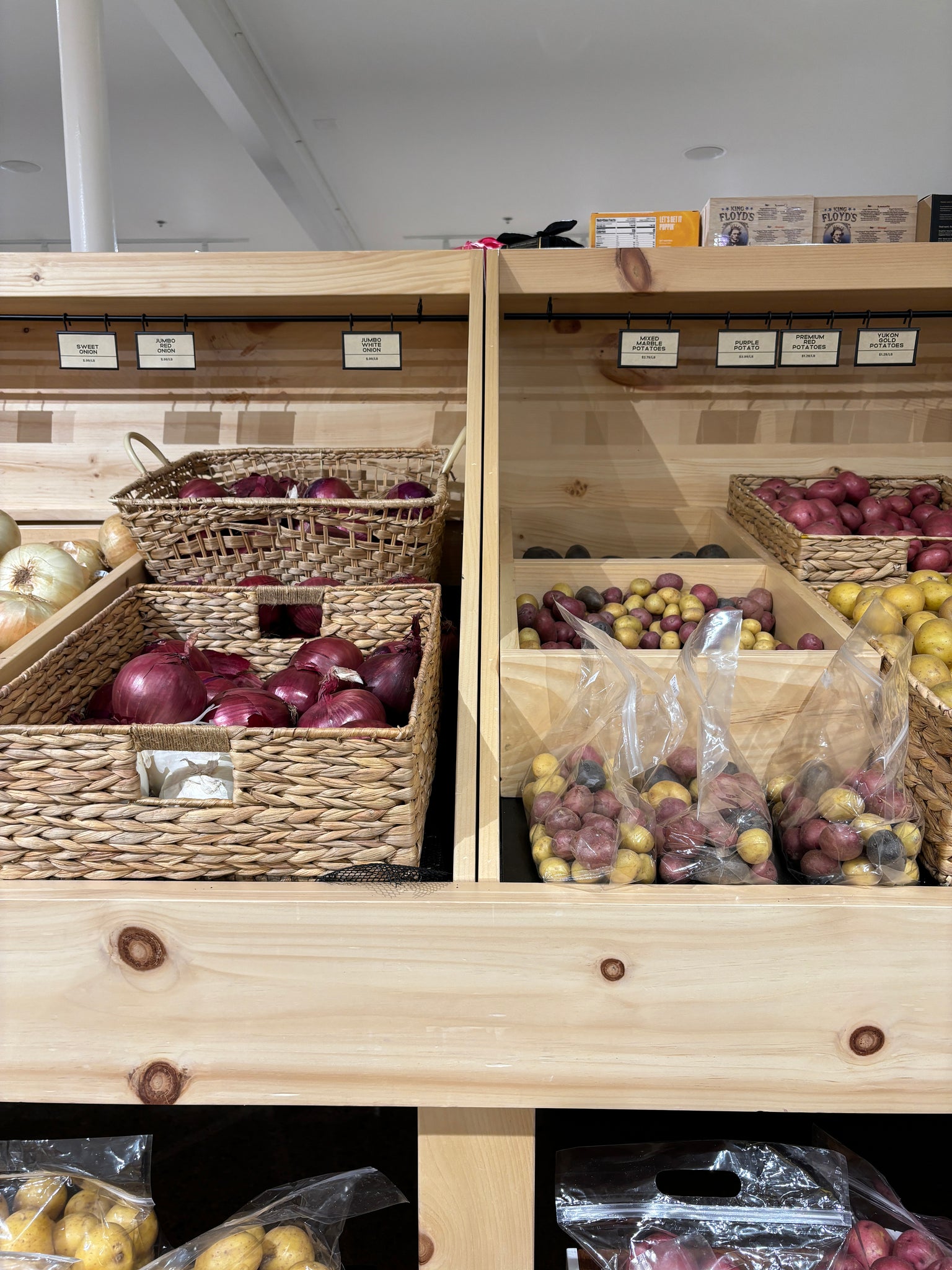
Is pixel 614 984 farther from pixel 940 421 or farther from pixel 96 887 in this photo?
pixel 940 421

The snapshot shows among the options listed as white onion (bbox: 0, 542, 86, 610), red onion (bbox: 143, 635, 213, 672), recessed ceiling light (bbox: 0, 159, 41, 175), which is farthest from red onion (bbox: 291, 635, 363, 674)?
recessed ceiling light (bbox: 0, 159, 41, 175)

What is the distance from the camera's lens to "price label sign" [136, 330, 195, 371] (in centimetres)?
146

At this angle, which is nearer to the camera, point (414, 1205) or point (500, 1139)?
point (500, 1139)

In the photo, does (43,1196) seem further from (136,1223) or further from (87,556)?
(87,556)

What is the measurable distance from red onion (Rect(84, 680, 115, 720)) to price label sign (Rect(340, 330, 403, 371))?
72 cm

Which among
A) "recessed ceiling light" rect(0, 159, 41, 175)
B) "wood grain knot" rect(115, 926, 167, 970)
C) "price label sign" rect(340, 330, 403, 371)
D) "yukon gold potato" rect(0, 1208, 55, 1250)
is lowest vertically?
"yukon gold potato" rect(0, 1208, 55, 1250)

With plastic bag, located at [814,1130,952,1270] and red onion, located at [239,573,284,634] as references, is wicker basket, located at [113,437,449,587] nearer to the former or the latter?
red onion, located at [239,573,284,634]

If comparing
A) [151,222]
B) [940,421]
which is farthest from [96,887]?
[151,222]

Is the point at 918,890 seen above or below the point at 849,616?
below

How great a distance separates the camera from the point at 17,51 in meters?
4.38

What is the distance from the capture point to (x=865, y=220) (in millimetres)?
1480

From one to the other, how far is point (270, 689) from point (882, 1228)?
2.87 ft

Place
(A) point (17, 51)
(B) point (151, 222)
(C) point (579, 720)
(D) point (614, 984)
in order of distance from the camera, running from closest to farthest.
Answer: (D) point (614, 984) → (C) point (579, 720) → (A) point (17, 51) → (B) point (151, 222)

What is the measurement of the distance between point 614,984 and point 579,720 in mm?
319
